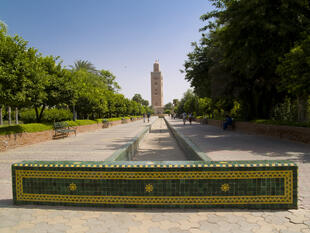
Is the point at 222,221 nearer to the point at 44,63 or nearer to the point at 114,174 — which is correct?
the point at 114,174

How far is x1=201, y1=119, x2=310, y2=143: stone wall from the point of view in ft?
32.9

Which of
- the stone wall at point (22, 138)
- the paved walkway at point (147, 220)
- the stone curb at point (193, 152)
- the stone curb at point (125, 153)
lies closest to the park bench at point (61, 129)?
the stone wall at point (22, 138)

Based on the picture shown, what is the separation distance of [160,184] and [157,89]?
444 feet

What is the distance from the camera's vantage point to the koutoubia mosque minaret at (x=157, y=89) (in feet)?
444

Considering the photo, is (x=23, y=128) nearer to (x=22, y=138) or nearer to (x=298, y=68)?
(x=22, y=138)

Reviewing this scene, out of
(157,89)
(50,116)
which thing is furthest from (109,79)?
(157,89)

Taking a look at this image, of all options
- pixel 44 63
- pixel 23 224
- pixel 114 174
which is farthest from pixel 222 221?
A: pixel 44 63

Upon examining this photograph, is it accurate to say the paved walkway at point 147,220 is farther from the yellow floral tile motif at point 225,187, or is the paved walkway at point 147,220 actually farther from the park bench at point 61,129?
the park bench at point 61,129

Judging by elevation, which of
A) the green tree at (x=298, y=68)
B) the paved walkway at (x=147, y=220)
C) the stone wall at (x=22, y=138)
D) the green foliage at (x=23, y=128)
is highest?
the green tree at (x=298, y=68)

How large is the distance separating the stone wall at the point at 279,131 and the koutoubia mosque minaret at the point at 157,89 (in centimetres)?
11750

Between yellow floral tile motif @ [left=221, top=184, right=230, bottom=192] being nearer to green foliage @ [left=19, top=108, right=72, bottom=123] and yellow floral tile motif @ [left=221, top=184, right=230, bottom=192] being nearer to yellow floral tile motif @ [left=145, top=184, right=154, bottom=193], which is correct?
yellow floral tile motif @ [left=145, top=184, right=154, bottom=193]

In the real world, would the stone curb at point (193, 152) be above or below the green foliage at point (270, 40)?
below

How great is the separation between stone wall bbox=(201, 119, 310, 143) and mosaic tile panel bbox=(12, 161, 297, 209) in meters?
8.29

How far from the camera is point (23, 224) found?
301 centimetres
